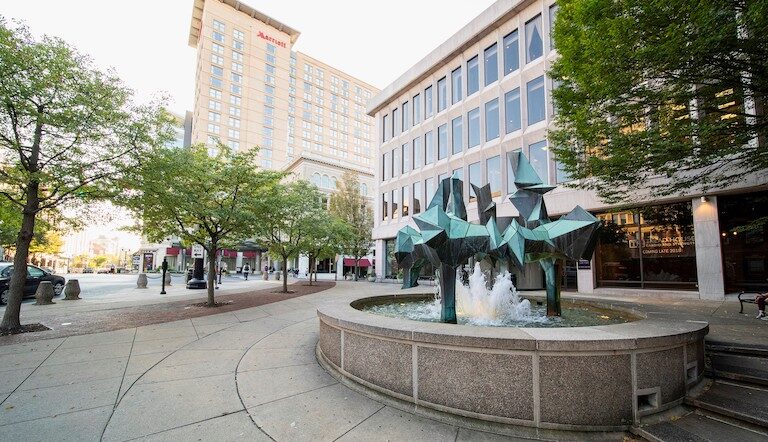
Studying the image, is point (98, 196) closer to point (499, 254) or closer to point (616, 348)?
point (499, 254)

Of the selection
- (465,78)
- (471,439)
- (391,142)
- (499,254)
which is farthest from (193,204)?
(391,142)

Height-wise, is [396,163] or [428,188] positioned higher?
[396,163]

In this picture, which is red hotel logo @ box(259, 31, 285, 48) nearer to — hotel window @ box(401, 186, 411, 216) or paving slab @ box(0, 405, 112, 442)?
hotel window @ box(401, 186, 411, 216)

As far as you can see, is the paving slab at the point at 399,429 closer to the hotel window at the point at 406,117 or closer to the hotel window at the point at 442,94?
the hotel window at the point at 442,94

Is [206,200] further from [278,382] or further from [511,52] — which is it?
[511,52]

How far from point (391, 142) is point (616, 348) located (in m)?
30.9

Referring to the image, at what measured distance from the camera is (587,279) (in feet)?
61.2


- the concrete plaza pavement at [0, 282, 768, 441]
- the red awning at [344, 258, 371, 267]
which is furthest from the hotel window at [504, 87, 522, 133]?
the red awning at [344, 258, 371, 267]

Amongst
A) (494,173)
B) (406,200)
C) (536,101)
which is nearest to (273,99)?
(406,200)

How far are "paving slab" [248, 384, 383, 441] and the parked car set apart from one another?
16.7m

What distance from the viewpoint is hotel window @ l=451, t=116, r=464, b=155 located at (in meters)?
25.8

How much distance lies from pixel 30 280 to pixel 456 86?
92.7 ft

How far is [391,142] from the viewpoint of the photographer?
3325 centimetres

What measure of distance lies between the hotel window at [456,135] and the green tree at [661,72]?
1512 cm
